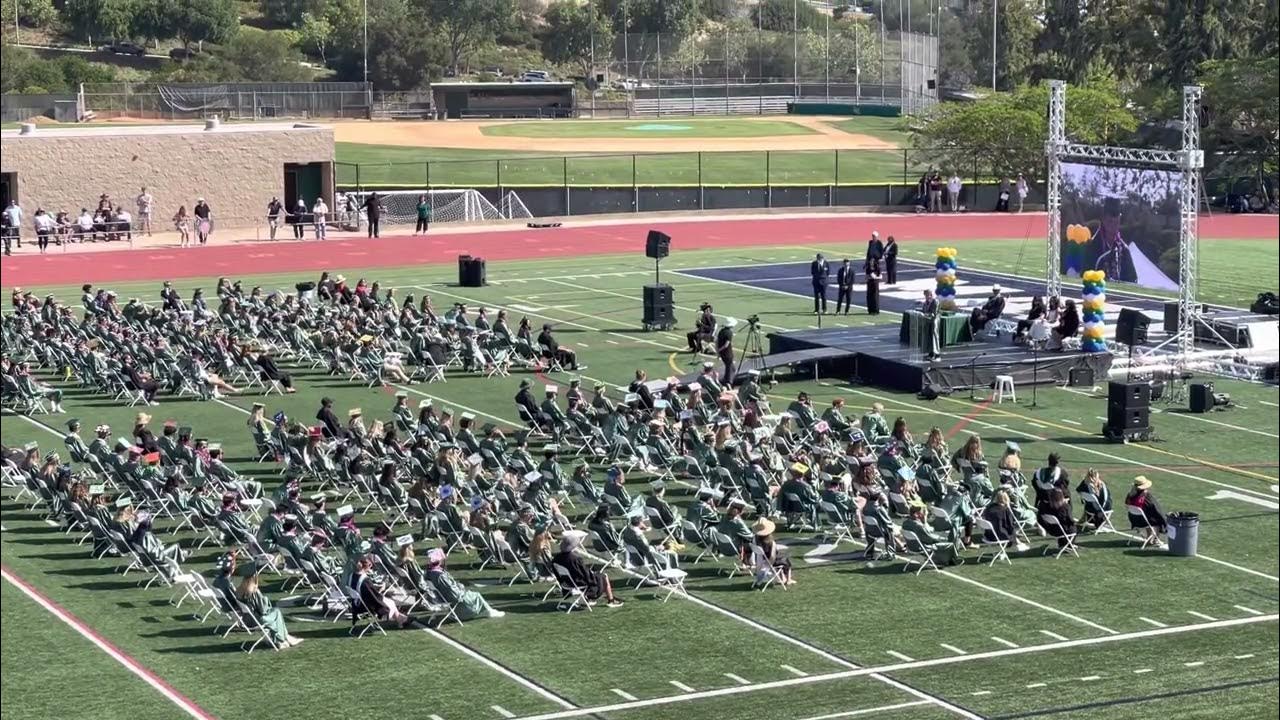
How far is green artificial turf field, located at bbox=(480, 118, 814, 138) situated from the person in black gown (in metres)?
57.1

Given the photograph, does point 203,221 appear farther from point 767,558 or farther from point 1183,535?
point 1183,535

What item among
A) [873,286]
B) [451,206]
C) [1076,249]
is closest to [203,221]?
[873,286]

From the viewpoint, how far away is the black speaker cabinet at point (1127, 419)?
3434cm

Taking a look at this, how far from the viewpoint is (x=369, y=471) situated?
97.3 feet

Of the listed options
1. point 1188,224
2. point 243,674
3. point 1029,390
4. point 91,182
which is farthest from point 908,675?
point 91,182

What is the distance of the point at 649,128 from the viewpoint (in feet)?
369

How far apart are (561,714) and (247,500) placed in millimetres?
8458

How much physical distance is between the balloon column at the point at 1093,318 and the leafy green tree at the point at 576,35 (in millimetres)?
88657

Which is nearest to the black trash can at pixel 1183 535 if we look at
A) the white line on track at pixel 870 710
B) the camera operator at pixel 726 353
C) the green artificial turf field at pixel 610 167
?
the white line on track at pixel 870 710

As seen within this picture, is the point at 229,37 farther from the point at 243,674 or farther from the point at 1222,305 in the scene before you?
the point at 243,674

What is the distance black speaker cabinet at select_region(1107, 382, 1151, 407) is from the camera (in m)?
34.0

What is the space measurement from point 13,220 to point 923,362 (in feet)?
63.5

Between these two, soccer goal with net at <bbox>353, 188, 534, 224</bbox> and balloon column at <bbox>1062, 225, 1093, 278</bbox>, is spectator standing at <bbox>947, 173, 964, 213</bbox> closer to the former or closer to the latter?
soccer goal with net at <bbox>353, 188, 534, 224</bbox>

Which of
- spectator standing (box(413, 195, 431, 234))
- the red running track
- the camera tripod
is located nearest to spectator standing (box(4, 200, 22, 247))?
the red running track
